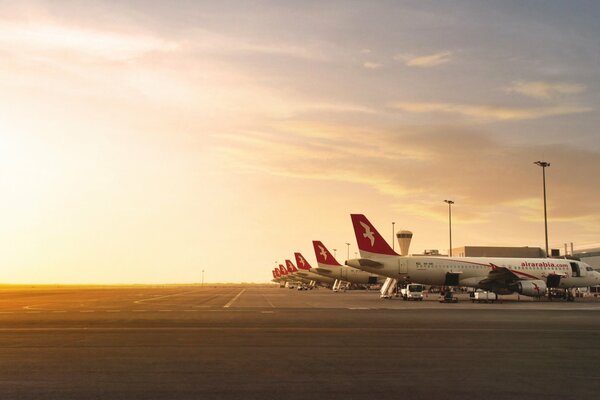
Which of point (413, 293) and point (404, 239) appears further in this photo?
point (404, 239)

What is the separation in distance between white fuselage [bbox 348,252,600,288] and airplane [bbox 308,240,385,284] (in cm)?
2404

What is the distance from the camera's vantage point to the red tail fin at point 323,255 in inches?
3999

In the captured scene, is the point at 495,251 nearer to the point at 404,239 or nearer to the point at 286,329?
the point at 404,239

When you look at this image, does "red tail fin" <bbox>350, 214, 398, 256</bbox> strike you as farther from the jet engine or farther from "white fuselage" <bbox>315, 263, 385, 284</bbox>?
"white fuselage" <bbox>315, 263, 385, 284</bbox>

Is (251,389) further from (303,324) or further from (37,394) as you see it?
(303,324)

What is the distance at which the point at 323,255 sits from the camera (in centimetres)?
10400

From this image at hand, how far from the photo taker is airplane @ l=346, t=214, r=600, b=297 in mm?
64438

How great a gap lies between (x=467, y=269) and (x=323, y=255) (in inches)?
1586

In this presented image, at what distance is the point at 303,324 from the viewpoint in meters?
27.8

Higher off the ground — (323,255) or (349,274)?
(323,255)

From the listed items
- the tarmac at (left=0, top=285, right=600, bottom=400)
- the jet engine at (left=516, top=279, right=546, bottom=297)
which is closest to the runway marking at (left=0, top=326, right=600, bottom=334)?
the tarmac at (left=0, top=285, right=600, bottom=400)

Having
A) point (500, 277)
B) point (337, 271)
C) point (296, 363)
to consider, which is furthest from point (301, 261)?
point (296, 363)

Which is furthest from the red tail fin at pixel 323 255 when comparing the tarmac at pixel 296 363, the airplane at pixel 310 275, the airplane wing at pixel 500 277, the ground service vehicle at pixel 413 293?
the tarmac at pixel 296 363

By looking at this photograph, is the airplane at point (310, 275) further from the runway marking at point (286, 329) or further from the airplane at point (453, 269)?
the runway marking at point (286, 329)
